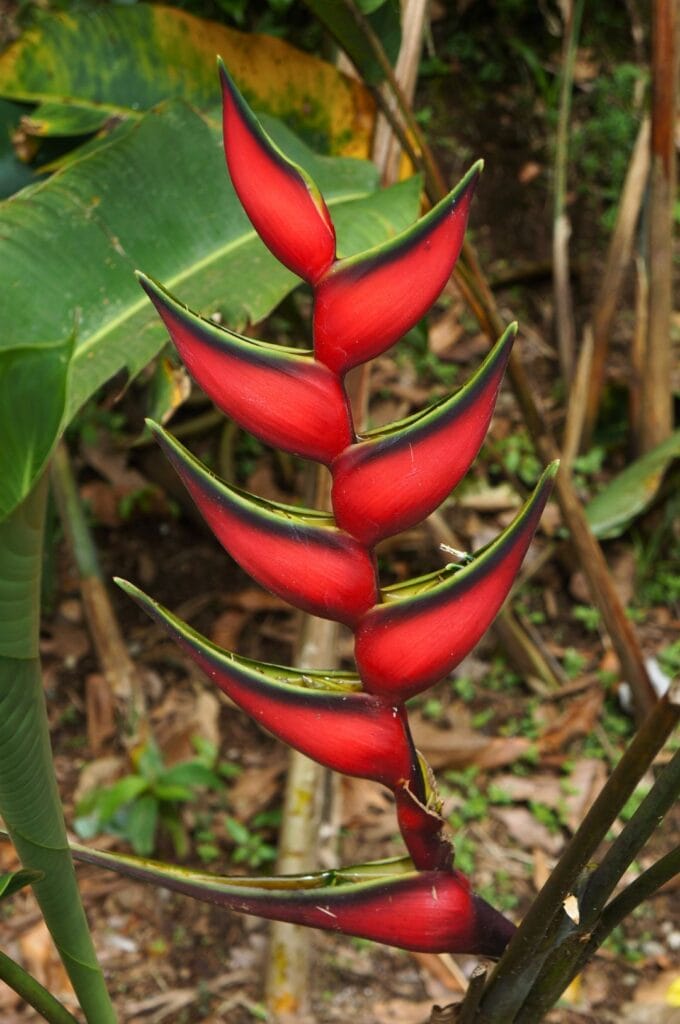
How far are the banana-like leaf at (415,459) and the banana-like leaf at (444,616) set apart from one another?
3cm

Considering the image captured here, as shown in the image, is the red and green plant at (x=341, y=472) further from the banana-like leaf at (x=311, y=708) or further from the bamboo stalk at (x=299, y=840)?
the bamboo stalk at (x=299, y=840)

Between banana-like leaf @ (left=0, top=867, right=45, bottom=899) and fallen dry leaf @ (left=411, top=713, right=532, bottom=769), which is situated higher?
banana-like leaf @ (left=0, top=867, right=45, bottom=899)

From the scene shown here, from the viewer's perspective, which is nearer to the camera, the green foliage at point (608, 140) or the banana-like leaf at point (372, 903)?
the banana-like leaf at point (372, 903)

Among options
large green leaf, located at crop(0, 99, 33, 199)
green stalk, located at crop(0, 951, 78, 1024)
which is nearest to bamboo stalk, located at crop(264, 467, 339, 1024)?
large green leaf, located at crop(0, 99, 33, 199)

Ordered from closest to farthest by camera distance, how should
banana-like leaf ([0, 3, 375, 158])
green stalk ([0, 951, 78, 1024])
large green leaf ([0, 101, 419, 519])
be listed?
green stalk ([0, 951, 78, 1024]), large green leaf ([0, 101, 419, 519]), banana-like leaf ([0, 3, 375, 158])

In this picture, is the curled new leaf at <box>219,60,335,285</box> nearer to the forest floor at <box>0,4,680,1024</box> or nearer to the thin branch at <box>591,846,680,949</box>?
the thin branch at <box>591,846,680,949</box>

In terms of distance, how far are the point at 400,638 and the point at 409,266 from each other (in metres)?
0.13

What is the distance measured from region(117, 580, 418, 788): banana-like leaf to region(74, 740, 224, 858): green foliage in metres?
0.85

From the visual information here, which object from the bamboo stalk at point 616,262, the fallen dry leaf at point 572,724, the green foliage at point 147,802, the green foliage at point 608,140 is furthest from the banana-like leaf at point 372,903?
the green foliage at point 608,140

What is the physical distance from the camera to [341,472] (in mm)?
393

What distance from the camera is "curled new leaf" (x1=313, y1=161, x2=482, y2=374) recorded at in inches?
14.6

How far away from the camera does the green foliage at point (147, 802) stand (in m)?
1.23

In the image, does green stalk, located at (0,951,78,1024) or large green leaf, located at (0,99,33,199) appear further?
large green leaf, located at (0,99,33,199)

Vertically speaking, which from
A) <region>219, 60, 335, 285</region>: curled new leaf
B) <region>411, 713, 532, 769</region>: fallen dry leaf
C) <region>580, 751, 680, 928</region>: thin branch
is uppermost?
<region>219, 60, 335, 285</region>: curled new leaf
